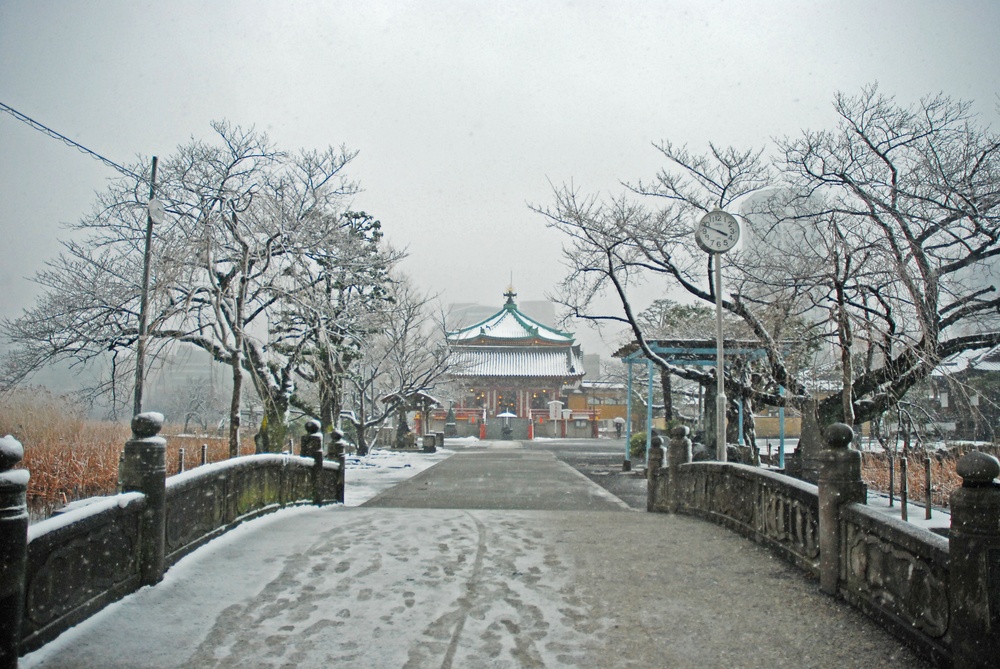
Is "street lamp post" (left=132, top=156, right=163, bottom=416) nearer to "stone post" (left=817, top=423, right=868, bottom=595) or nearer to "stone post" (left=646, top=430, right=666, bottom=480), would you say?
"stone post" (left=646, top=430, right=666, bottom=480)

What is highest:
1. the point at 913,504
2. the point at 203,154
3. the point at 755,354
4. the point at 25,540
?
the point at 203,154

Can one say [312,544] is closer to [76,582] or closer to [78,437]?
[76,582]

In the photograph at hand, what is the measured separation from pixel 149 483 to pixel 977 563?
5218 mm

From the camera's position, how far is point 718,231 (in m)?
11.8

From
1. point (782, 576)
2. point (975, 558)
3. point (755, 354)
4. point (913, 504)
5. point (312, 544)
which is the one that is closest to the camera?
point (975, 558)

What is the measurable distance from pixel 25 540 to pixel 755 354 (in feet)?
59.8

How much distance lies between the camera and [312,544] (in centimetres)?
702

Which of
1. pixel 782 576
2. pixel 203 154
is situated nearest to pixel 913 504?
pixel 782 576

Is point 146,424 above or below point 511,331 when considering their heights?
below

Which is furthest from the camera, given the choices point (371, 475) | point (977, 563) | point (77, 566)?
point (371, 475)

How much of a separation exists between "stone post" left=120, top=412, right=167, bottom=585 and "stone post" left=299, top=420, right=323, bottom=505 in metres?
5.11

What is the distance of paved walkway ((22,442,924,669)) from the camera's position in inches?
163

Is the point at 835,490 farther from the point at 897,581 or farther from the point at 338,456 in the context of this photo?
the point at 338,456

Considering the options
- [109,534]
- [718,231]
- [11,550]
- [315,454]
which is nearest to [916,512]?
[718,231]
